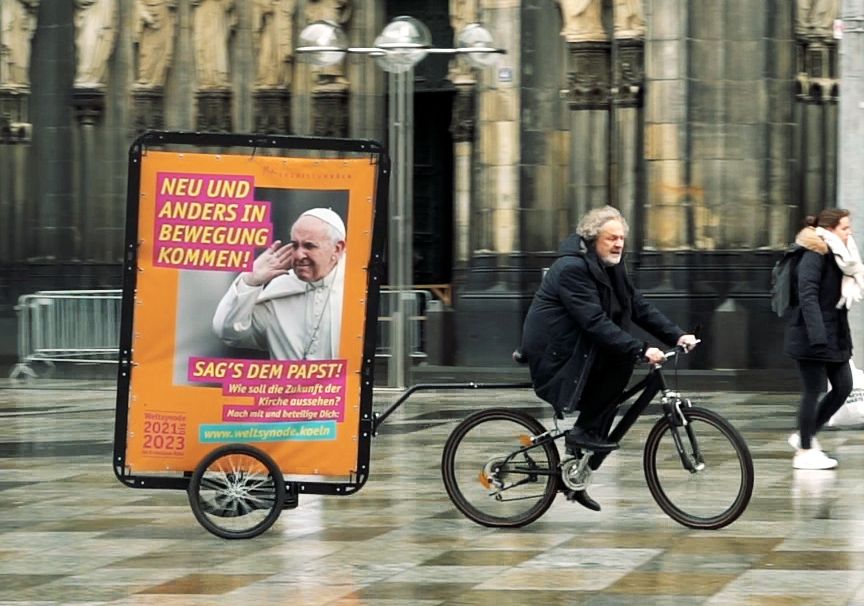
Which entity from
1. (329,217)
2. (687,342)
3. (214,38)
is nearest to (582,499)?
(687,342)

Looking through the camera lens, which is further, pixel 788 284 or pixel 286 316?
pixel 788 284

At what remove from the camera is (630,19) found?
961 inches

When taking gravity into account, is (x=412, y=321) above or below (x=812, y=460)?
above

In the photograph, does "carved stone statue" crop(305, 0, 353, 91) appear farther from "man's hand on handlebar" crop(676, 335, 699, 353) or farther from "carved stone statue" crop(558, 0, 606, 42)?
"man's hand on handlebar" crop(676, 335, 699, 353)

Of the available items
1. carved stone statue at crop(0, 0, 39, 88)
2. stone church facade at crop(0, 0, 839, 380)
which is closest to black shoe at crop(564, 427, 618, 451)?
stone church facade at crop(0, 0, 839, 380)

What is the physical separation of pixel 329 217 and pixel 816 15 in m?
15.1

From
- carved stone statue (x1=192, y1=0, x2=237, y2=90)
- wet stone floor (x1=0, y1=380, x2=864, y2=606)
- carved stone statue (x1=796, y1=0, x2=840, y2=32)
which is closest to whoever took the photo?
wet stone floor (x1=0, y1=380, x2=864, y2=606)

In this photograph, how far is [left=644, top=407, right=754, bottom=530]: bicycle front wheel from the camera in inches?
392

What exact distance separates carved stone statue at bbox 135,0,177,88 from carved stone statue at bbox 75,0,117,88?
23.8 inches

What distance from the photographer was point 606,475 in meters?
12.7

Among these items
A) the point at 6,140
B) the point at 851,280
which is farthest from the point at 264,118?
the point at 851,280

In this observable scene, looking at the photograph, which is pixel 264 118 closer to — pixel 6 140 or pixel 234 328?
pixel 6 140

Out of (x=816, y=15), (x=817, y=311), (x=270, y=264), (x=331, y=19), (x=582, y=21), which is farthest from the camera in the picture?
(x=331, y=19)

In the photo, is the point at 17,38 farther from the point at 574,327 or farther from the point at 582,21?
the point at 574,327
